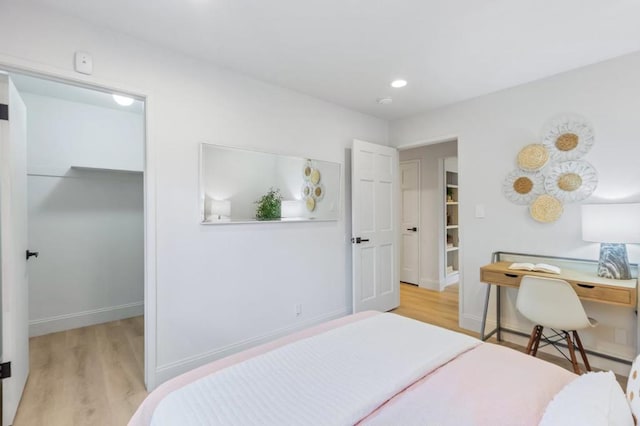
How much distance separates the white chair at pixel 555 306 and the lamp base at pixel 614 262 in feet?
1.23

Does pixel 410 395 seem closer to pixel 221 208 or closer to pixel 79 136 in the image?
pixel 221 208

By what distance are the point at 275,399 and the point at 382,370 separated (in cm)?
42

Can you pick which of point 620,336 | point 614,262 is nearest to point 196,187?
point 614,262

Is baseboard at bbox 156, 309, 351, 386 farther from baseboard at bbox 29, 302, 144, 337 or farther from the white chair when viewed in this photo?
the white chair

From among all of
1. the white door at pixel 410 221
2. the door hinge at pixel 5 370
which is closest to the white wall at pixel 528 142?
the white door at pixel 410 221

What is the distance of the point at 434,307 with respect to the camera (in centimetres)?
386

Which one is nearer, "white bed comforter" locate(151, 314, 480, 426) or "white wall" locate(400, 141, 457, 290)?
"white bed comforter" locate(151, 314, 480, 426)

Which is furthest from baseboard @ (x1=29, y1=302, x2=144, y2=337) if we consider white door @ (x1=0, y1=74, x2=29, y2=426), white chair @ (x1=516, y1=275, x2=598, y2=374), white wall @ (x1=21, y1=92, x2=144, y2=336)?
white chair @ (x1=516, y1=275, x2=598, y2=374)

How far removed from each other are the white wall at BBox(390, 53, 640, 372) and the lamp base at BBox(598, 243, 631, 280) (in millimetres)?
168

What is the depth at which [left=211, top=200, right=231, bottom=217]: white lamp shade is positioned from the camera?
2.36 meters

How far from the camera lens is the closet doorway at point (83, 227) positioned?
279 centimetres

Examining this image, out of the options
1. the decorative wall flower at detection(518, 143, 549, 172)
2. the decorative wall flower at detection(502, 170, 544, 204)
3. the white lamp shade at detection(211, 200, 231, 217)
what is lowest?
the white lamp shade at detection(211, 200, 231, 217)

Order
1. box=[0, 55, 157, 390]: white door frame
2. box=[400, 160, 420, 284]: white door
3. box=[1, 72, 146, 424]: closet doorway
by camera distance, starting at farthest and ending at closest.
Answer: box=[400, 160, 420, 284]: white door, box=[1, 72, 146, 424]: closet doorway, box=[0, 55, 157, 390]: white door frame

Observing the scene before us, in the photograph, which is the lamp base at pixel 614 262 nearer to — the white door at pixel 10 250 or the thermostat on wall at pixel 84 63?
the thermostat on wall at pixel 84 63
